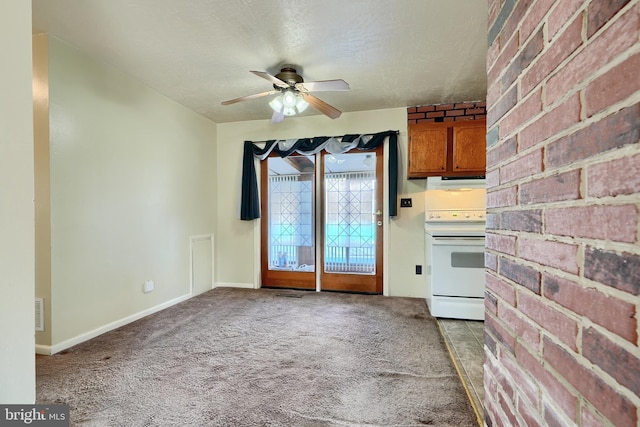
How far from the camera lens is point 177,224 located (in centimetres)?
342

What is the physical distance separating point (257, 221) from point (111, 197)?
1.86 m

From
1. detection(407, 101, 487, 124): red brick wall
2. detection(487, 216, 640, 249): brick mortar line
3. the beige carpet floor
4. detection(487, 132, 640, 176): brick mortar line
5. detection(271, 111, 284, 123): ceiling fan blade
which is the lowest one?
the beige carpet floor

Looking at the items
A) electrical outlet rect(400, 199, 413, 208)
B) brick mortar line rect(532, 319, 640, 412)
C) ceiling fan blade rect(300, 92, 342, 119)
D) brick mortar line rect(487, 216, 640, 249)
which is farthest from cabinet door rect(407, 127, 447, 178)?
brick mortar line rect(532, 319, 640, 412)

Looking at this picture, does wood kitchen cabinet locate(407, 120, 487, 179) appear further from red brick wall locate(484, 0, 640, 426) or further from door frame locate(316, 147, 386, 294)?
red brick wall locate(484, 0, 640, 426)

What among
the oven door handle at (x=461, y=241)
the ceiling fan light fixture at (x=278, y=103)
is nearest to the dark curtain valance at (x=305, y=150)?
the oven door handle at (x=461, y=241)

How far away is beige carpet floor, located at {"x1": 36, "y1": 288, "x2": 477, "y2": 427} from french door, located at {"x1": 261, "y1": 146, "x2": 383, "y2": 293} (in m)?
0.98

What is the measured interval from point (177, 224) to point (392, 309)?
274 cm

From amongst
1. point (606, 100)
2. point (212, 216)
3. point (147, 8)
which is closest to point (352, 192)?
point (212, 216)

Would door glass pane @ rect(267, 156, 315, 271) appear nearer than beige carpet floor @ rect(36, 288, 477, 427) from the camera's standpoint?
No

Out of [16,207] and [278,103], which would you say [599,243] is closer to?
[16,207]

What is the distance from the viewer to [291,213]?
4.11 metres

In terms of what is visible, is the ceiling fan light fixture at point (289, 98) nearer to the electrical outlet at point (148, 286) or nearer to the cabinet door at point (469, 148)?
the cabinet door at point (469, 148)

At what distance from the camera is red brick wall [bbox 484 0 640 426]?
19.4 inches

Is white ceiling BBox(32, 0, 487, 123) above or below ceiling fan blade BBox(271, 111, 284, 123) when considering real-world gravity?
above
